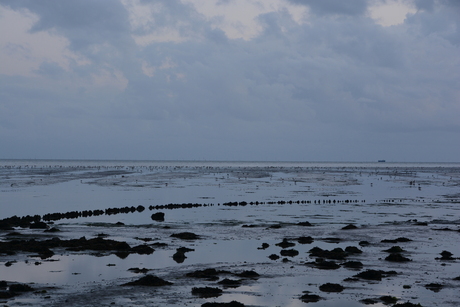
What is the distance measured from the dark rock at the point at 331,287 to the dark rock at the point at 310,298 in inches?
45.4

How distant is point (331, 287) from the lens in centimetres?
2203

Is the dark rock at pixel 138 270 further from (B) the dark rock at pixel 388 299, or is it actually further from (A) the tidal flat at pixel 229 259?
(B) the dark rock at pixel 388 299

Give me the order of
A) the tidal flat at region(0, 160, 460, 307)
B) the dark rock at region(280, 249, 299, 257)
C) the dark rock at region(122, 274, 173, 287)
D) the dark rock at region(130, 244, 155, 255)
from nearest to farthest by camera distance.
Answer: the tidal flat at region(0, 160, 460, 307) < the dark rock at region(122, 274, 173, 287) < the dark rock at region(280, 249, 299, 257) < the dark rock at region(130, 244, 155, 255)

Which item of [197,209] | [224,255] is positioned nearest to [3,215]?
[197,209]

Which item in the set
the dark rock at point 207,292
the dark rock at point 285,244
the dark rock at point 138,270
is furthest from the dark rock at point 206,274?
the dark rock at point 285,244

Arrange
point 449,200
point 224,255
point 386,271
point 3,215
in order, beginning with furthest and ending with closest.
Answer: point 449,200 < point 3,215 < point 224,255 < point 386,271

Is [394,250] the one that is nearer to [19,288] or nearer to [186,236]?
[186,236]

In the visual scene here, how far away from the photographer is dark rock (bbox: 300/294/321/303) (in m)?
20.3

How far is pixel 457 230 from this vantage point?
41000 millimetres

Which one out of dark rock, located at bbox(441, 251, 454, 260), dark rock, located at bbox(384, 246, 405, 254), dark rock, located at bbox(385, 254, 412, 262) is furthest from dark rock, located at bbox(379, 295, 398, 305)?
dark rock, located at bbox(384, 246, 405, 254)

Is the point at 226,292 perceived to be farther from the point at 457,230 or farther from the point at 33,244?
the point at 457,230

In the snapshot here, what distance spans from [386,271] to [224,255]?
962 cm

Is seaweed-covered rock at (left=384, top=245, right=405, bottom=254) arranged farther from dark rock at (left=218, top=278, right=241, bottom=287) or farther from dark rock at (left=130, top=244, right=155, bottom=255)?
dark rock at (left=130, top=244, right=155, bottom=255)

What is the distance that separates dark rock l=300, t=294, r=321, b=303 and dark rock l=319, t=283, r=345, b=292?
1.15 meters
